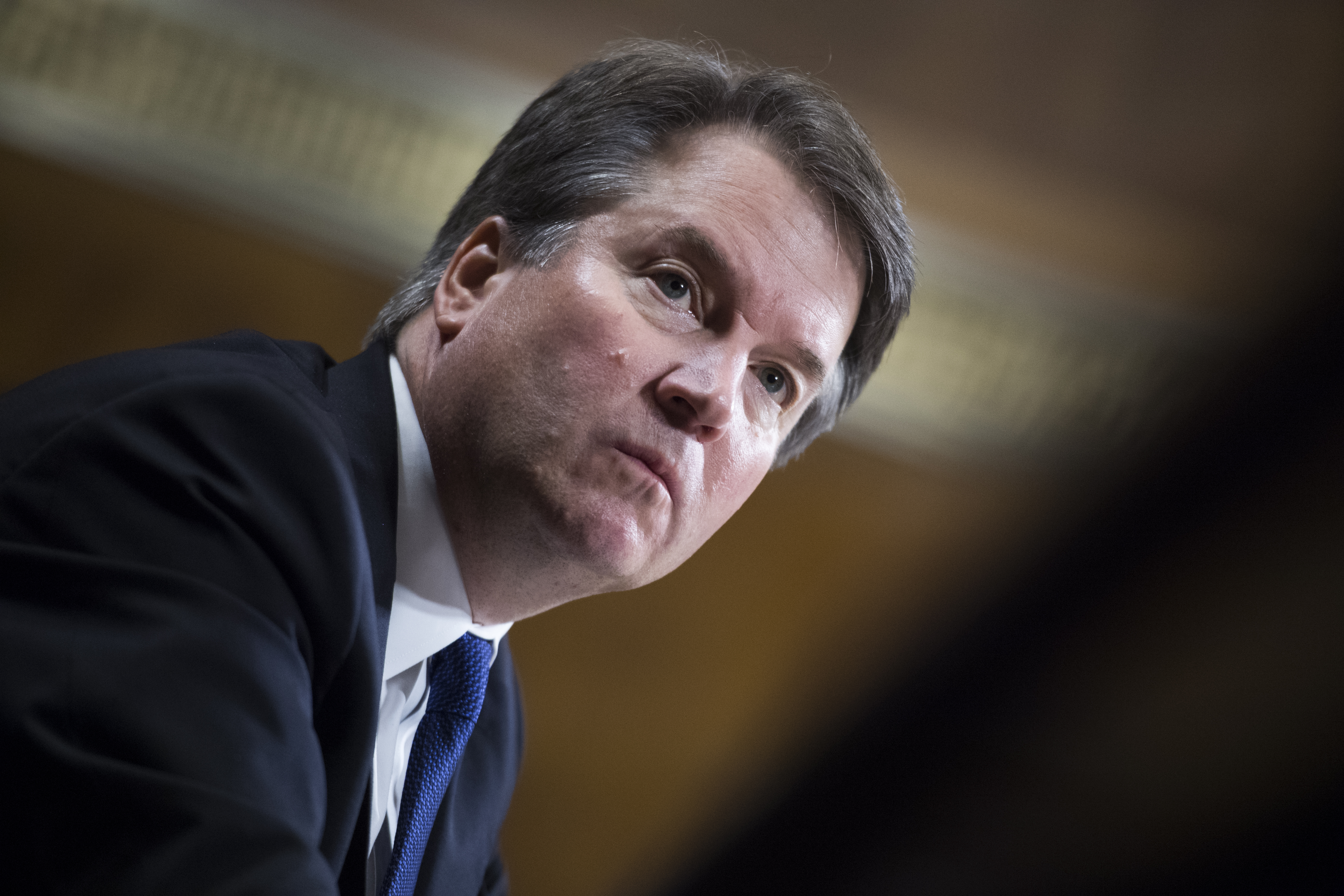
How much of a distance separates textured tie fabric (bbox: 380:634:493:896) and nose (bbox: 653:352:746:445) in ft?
1.04

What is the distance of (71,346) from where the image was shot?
8.95 feet

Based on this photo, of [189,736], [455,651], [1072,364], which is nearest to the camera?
[189,736]

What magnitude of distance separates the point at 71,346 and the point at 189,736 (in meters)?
2.41

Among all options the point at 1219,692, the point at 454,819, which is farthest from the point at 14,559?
the point at 1219,692

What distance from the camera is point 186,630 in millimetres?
691

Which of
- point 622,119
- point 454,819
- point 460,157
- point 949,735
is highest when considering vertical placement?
point 949,735

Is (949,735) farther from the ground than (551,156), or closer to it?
farther from the ground

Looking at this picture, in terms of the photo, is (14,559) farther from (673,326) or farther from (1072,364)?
(1072,364)

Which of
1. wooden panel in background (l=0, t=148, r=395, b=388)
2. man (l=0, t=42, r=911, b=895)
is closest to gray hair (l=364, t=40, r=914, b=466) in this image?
man (l=0, t=42, r=911, b=895)

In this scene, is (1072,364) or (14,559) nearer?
(14,559)

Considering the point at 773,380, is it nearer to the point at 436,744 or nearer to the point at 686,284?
the point at 686,284

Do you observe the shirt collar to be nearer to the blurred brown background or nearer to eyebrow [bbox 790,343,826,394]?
eyebrow [bbox 790,343,826,394]

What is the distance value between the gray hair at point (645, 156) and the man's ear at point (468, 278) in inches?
0.8

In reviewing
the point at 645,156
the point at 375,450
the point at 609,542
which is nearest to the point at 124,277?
the point at 645,156
